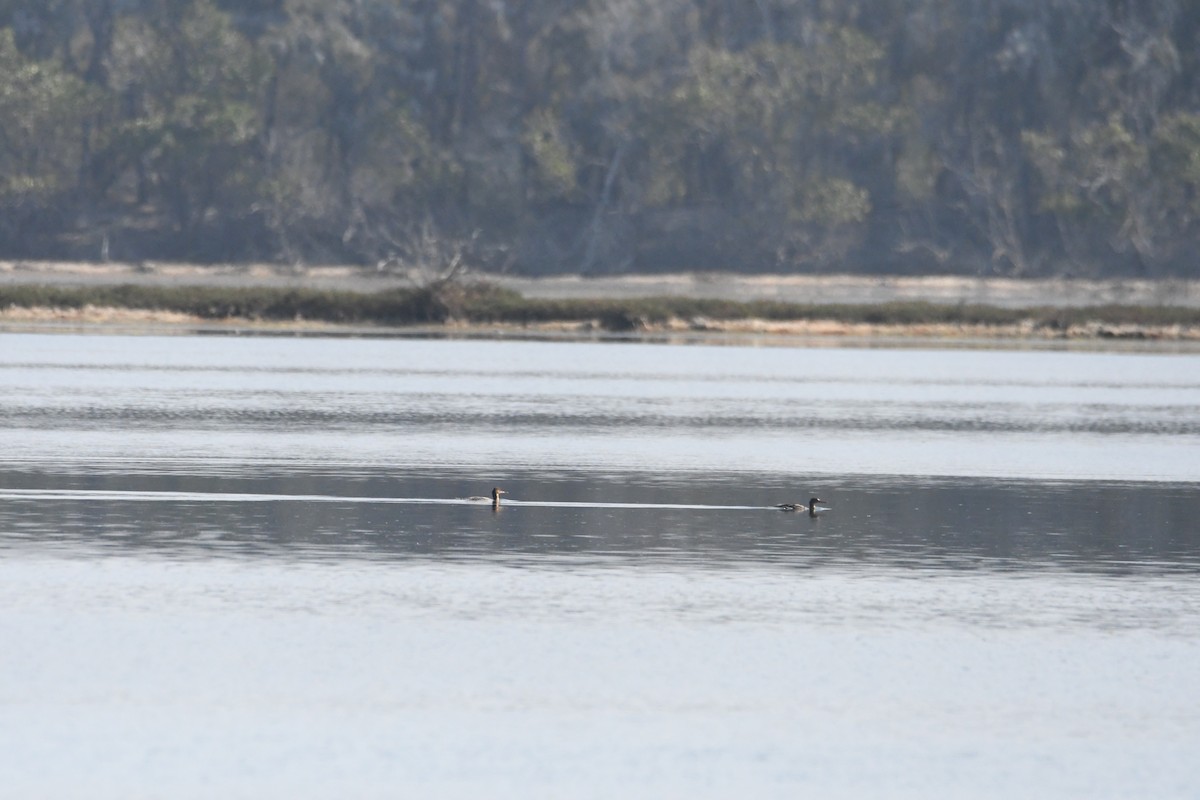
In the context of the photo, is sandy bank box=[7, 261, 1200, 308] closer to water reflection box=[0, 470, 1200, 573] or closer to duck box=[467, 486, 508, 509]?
water reflection box=[0, 470, 1200, 573]

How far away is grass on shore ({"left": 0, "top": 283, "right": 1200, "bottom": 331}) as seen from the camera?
8469 cm

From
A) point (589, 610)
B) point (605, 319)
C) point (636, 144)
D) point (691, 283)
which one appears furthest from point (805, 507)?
point (636, 144)

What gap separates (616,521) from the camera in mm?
25656

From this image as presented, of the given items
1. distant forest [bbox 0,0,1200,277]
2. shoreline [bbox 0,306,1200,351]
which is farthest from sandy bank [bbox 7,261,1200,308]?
shoreline [bbox 0,306,1200,351]

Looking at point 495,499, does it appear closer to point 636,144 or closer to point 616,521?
point 616,521

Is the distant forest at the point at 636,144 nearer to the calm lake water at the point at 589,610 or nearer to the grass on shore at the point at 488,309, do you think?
the grass on shore at the point at 488,309

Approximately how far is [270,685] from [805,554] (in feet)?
28.7

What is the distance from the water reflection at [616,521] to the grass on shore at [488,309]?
5444 centimetres

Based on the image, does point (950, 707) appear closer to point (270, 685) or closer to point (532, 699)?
point (532, 699)

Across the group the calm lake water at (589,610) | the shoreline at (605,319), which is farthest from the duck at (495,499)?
the shoreline at (605,319)

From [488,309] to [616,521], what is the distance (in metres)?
60.2

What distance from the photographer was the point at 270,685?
15523mm

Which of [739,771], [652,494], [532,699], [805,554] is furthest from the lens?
[652,494]

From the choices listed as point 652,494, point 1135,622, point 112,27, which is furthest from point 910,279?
point 1135,622
